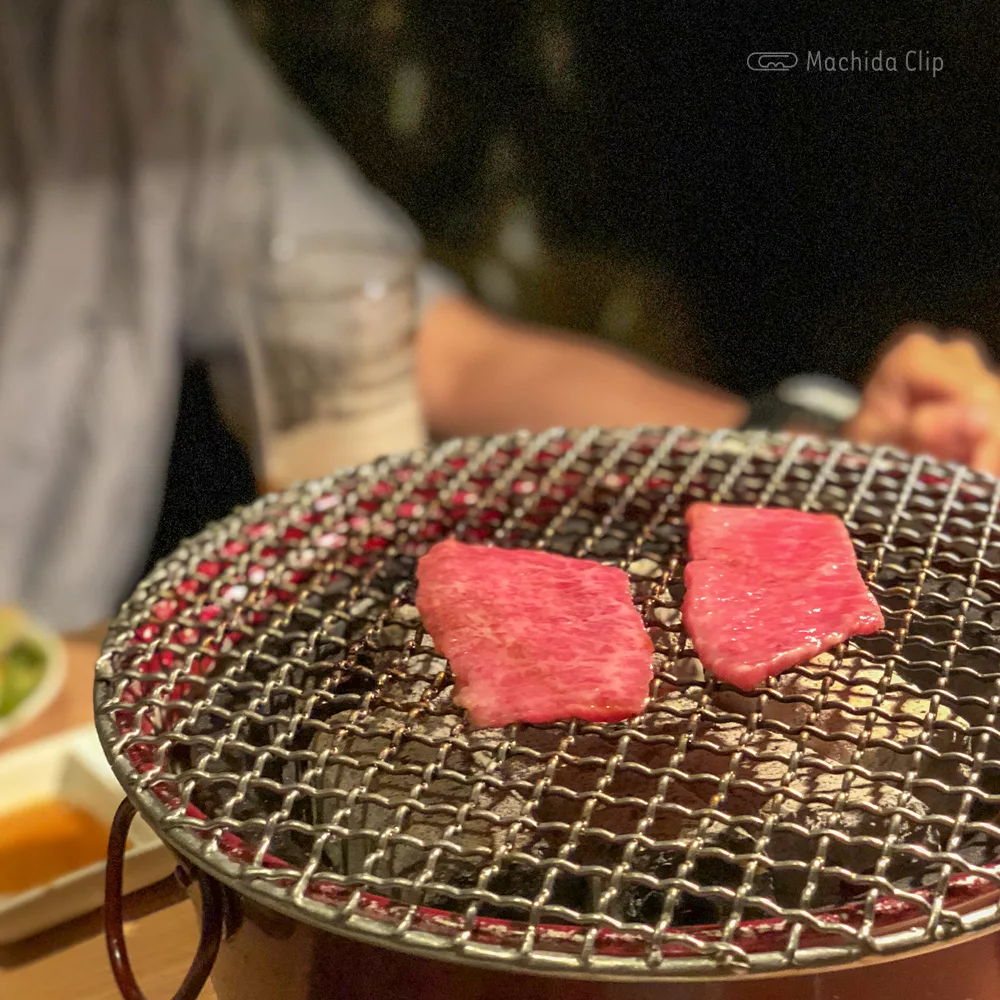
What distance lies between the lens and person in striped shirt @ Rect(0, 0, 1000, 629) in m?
2.92

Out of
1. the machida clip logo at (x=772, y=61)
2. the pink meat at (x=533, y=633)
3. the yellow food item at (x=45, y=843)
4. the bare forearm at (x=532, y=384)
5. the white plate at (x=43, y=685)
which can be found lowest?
the bare forearm at (x=532, y=384)

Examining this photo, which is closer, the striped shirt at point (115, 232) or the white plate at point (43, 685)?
the white plate at point (43, 685)

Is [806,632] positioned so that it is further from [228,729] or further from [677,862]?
[228,729]

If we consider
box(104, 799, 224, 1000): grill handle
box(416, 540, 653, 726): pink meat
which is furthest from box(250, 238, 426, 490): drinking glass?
box(104, 799, 224, 1000): grill handle

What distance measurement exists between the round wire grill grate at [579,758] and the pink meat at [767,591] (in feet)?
0.09

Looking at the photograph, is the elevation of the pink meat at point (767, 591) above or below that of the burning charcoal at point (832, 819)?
above

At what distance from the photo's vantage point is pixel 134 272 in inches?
120

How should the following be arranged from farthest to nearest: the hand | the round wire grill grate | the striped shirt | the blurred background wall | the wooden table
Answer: the striped shirt → the blurred background wall → the hand → the wooden table → the round wire grill grate

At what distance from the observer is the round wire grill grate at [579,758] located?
2.57 ft

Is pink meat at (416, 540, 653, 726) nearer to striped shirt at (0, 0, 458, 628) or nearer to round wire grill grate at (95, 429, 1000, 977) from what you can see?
round wire grill grate at (95, 429, 1000, 977)

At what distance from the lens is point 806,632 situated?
41.5 inches

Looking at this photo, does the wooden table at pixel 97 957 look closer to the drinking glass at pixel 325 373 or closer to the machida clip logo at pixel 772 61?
the drinking glass at pixel 325 373

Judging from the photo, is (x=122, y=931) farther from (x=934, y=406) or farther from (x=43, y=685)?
(x=934, y=406)

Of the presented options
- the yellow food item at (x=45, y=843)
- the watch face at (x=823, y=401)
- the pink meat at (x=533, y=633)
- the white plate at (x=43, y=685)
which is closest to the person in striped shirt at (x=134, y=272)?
the watch face at (x=823, y=401)
